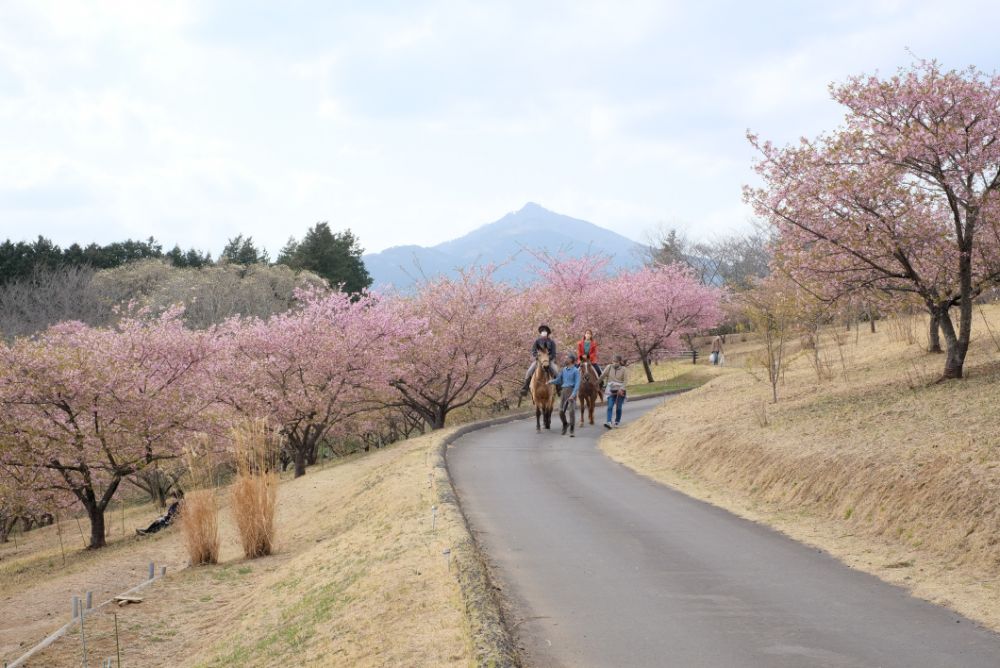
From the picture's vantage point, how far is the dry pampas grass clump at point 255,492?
1310 centimetres

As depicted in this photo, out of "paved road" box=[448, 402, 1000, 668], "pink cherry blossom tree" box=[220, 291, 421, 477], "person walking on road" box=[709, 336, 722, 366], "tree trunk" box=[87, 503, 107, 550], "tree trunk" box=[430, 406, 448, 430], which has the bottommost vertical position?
"tree trunk" box=[87, 503, 107, 550]

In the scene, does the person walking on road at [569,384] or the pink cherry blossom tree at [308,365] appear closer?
the person walking on road at [569,384]

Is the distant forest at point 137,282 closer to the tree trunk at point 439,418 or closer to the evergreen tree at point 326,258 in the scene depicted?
the evergreen tree at point 326,258

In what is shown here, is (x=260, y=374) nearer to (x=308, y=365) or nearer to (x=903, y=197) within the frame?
(x=308, y=365)

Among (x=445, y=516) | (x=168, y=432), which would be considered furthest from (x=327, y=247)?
(x=445, y=516)

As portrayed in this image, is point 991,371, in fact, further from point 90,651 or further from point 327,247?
point 327,247

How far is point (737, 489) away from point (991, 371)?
6.29m

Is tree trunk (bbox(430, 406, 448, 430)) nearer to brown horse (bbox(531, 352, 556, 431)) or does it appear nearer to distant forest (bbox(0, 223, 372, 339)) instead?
brown horse (bbox(531, 352, 556, 431))

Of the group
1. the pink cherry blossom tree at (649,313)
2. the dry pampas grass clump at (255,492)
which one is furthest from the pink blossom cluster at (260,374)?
the dry pampas grass clump at (255,492)

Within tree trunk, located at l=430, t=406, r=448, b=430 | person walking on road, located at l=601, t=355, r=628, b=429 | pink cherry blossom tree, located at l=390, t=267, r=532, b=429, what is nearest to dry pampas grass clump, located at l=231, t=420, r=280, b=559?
person walking on road, located at l=601, t=355, r=628, b=429

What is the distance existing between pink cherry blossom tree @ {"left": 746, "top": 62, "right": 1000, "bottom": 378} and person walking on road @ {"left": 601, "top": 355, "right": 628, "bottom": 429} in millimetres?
7228

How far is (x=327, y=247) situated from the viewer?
261 feet

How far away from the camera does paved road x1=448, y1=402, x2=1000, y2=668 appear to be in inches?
255

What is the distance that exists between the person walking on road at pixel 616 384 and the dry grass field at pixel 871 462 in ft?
6.32
